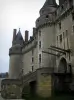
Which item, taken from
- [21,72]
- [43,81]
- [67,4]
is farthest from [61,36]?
[21,72]

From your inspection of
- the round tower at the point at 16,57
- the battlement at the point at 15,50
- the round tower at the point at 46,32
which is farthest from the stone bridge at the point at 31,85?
the battlement at the point at 15,50

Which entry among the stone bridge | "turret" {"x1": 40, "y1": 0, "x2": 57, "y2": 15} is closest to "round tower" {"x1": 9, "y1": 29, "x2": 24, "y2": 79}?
the stone bridge

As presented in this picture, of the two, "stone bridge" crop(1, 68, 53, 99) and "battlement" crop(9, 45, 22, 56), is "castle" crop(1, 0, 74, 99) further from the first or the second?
"battlement" crop(9, 45, 22, 56)

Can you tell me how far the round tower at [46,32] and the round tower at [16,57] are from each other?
15.2 m

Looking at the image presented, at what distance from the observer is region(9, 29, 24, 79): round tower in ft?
161

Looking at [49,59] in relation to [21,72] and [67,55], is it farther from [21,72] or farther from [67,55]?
[21,72]

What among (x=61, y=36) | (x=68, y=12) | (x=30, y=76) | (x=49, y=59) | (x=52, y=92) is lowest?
(x=52, y=92)

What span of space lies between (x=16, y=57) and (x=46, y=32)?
17.4m

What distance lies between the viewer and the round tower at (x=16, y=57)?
48950mm

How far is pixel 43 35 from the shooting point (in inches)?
1358

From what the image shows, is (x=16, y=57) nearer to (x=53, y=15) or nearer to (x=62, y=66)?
(x=53, y=15)

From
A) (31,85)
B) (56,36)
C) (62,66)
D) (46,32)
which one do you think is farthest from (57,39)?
(31,85)

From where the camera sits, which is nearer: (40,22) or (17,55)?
(40,22)

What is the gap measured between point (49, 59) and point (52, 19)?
6.47 m
